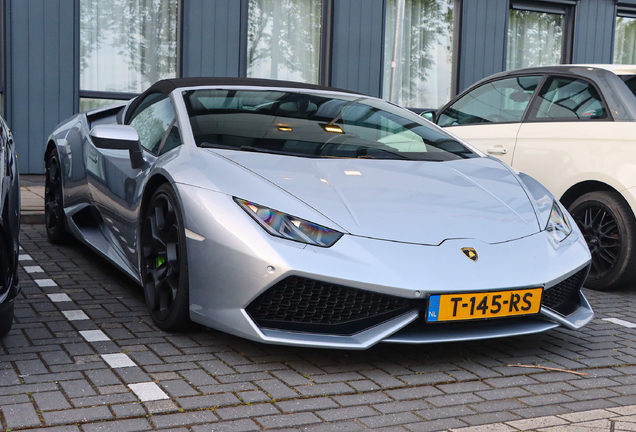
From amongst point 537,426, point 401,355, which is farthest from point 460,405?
point 401,355

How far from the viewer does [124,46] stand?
32.4 feet

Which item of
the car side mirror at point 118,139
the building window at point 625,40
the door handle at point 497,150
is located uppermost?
the building window at point 625,40

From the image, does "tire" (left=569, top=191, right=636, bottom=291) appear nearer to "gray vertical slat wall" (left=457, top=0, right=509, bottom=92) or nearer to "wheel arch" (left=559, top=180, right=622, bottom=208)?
"wheel arch" (left=559, top=180, right=622, bottom=208)

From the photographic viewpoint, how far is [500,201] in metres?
3.65

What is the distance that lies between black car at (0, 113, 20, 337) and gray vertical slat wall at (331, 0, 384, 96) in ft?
25.8

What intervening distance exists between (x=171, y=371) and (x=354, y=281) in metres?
0.85

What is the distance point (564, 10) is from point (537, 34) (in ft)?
2.02

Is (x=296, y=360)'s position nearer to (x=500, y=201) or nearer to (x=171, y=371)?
(x=171, y=371)

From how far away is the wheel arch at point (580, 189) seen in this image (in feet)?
16.9

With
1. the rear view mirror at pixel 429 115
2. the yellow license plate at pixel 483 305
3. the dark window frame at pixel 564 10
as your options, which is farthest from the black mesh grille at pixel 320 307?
the dark window frame at pixel 564 10

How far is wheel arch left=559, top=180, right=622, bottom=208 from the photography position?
5.14m

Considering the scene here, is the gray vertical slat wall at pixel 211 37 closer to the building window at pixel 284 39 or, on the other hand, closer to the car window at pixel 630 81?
the building window at pixel 284 39

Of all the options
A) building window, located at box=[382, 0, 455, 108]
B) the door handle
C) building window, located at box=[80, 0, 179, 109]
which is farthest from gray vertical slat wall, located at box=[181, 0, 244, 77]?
the door handle

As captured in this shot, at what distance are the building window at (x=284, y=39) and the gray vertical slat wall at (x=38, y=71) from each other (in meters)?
2.48
